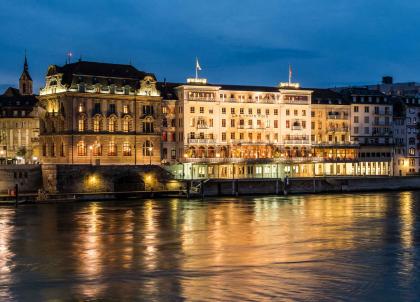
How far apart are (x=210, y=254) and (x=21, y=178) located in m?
60.3

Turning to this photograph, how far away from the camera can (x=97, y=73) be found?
4525 inches

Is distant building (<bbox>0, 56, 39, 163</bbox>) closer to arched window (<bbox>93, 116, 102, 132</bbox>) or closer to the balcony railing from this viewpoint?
arched window (<bbox>93, 116, 102, 132</bbox>)

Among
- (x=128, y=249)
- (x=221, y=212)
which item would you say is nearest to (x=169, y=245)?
(x=128, y=249)

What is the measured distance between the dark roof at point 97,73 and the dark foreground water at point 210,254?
32394 millimetres

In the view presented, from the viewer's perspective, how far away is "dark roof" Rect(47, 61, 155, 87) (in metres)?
113

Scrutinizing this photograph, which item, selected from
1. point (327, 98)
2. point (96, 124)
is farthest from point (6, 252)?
point (327, 98)

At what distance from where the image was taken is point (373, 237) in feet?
192

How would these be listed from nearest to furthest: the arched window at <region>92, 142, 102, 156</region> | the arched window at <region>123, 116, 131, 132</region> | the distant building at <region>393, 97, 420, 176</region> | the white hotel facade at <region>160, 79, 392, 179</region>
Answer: the arched window at <region>92, 142, 102, 156</region> → the arched window at <region>123, 116, 131, 132</region> → the white hotel facade at <region>160, 79, 392, 179</region> → the distant building at <region>393, 97, 420, 176</region>

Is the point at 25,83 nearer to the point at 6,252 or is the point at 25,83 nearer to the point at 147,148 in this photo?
the point at 147,148

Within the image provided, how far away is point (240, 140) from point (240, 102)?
6582mm

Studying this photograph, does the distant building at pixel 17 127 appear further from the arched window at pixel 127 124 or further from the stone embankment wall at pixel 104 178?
the stone embankment wall at pixel 104 178

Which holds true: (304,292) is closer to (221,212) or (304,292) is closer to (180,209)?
(221,212)

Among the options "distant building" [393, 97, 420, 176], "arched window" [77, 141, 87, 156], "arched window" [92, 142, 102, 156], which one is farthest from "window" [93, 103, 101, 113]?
"distant building" [393, 97, 420, 176]

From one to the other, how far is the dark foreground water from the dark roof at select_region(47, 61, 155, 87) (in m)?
32.4
